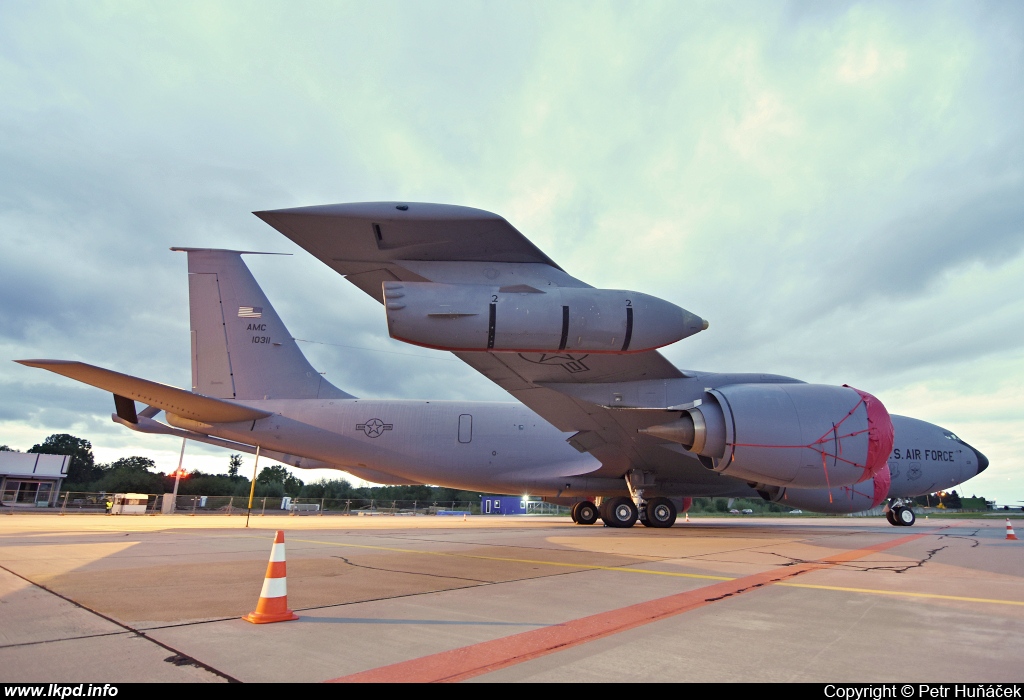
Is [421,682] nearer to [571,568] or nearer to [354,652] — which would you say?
[354,652]

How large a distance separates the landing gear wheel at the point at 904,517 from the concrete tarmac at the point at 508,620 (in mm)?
11115

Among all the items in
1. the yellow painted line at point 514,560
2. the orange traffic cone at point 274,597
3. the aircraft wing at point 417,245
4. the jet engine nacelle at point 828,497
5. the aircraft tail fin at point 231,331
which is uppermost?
the aircraft tail fin at point 231,331

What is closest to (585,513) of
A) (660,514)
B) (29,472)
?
(660,514)

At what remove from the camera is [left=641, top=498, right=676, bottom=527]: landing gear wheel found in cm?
1461

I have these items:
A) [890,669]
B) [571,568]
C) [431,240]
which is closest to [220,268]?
[431,240]

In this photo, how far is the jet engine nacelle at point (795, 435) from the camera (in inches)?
359

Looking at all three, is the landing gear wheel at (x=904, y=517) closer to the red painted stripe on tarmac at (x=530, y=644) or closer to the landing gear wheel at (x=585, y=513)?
the landing gear wheel at (x=585, y=513)

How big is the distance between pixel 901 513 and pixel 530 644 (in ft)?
60.6

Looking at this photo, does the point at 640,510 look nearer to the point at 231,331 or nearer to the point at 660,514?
the point at 660,514

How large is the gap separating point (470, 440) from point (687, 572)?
9567 mm

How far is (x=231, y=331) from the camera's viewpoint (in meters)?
14.6

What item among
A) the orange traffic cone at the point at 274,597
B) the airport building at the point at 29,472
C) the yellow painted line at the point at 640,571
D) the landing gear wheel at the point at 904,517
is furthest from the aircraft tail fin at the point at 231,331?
the airport building at the point at 29,472

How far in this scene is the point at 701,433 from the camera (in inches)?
377

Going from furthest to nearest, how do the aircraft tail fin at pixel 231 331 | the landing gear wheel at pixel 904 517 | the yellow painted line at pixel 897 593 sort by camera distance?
the landing gear wheel at pixel 904 517
the aircraft tail fin at pixel 231 331
the yellow painted line at pixel 897 593
